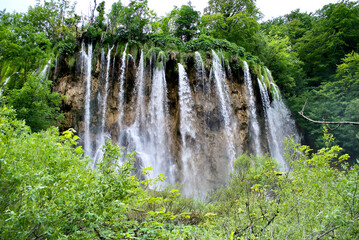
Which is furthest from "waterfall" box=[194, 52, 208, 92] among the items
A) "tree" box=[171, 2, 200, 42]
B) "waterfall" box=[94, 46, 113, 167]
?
"waterfall" box=[94, 46, 113, 167]

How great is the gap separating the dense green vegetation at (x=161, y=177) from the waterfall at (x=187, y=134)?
3.21m

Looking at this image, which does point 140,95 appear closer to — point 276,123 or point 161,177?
point 276,123

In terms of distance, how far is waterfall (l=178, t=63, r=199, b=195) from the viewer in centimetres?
1348

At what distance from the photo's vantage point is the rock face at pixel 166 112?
45.8 feet

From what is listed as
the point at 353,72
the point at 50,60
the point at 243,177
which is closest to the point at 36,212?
the point at 243,177

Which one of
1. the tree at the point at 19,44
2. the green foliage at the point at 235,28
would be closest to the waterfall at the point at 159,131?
the tree at the point at 19,44

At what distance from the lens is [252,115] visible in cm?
1666

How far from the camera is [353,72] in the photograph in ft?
65.7

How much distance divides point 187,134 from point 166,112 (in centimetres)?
216

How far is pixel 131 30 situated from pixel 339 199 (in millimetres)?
17208

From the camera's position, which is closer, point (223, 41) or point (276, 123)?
point (223, 41)

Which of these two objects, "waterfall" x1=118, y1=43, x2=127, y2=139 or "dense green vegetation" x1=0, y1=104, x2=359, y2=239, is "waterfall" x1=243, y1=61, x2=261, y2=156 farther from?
"dense green vegetation" x1=0, y1=104, x2=359, y2=239

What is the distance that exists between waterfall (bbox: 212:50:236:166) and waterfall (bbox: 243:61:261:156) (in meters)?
1.78

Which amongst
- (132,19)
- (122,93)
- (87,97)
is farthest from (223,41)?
(87,97)
